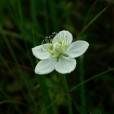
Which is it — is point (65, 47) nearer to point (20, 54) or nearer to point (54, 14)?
point (54, 14)

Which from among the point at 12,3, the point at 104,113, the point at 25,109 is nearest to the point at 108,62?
the point at 104,113

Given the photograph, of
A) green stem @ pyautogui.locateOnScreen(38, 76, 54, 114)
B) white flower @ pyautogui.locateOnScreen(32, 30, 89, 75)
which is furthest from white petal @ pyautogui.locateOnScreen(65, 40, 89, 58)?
green stem @ pyautogui.locateOnScreen(38, 76, 54, 114)

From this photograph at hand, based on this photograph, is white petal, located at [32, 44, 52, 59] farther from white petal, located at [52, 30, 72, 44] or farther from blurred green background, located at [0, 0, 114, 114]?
blurred green background, located at [0, 0, 114, 114]

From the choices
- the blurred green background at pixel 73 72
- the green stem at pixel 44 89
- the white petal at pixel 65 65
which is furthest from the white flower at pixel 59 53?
the blurred green background at pixel 73 72

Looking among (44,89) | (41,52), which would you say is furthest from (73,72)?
(41,52)

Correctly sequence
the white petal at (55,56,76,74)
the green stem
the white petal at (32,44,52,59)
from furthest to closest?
1. the green stem
2. the white petal at (32,44,52,59)
3. the white petal at (55,56,76,74)
